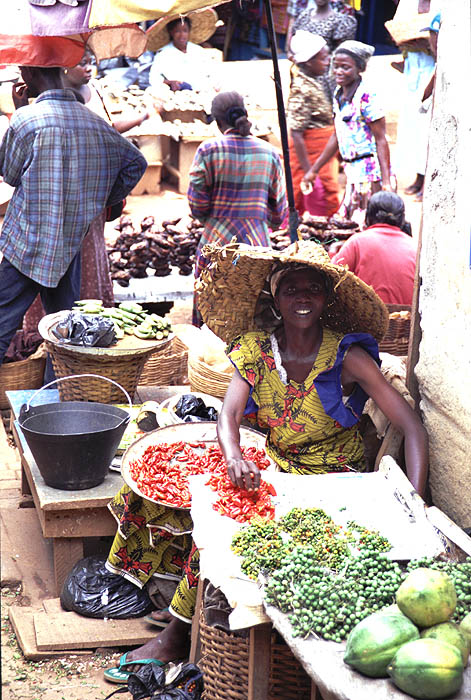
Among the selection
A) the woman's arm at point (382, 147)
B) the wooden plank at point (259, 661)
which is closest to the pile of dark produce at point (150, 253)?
the woman's arm at point (382, 147)

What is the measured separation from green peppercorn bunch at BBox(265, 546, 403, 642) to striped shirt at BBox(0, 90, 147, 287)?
3418 millimetres

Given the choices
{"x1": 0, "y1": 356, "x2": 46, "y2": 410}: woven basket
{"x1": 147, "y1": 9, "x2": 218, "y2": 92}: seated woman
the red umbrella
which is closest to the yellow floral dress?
the red umbrella

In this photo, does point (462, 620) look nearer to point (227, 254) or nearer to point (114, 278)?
point (227, 254)

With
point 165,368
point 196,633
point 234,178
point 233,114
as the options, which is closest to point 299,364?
point 196,633

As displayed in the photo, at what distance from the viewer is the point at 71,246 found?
5.64 metres

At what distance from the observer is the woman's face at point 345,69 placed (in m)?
7.89

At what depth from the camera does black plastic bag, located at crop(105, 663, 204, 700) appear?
10.8ft

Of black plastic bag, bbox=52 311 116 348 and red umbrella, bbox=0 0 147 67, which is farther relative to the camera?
red umbrella, bbox=0 0 147 67

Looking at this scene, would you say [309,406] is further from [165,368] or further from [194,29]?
[194,29]

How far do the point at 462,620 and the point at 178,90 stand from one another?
11184mm

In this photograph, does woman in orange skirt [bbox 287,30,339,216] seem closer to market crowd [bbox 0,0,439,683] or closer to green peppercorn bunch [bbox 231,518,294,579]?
market crowd [bbox 0,0,439,683]

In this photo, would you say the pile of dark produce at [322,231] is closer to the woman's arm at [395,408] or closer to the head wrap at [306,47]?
the head wrap at [306,47]

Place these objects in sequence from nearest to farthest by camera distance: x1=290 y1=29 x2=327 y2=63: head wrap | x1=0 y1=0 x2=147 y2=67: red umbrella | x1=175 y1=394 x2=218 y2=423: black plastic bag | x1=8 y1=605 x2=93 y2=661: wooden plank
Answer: x1=8 y1=605 x2=93 y2=661: wooden plank
x1=175 y1=394 x2=218 y2=423: black plastic bag
x1=0 y1=0 x2=147 y2=67: red umbrella
x1=290 y1=29 x2=327 y2=63: head wrap

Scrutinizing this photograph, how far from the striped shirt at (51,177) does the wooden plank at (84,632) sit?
2.34 meters
